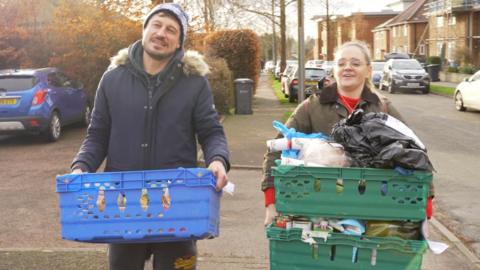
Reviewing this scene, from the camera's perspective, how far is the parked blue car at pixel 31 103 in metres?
11.4

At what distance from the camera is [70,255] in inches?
192

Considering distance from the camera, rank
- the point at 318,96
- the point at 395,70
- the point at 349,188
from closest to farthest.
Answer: the point at 349,188 < the point at 318,96 < the point at 395,70

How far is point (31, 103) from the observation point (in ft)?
37.7

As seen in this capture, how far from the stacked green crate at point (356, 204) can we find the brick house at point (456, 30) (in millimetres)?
39244

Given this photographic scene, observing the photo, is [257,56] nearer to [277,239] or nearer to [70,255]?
[70,255]

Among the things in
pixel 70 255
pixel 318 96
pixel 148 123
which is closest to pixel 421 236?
pixel 318 96

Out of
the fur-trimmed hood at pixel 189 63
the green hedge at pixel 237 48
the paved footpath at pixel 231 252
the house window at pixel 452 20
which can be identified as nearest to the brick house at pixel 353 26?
the house window at pixel 452 20

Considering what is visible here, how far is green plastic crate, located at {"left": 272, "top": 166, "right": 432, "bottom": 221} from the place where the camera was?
240 centimetres

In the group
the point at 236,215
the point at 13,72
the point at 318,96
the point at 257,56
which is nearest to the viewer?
the point at 318,96

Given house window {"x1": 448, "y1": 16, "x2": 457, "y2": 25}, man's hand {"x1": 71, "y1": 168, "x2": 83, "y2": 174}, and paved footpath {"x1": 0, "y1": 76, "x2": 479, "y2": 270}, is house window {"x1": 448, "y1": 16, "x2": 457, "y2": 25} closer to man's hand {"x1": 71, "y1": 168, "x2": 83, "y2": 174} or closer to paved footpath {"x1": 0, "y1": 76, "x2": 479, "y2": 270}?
paved footpath {"x1": 0, "y1": 76, "x2": 479, "y2": 270}

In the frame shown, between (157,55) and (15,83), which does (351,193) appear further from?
(15,83)

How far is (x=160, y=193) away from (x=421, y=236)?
1.15 metres

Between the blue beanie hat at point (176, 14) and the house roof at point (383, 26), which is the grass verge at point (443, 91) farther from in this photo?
the house roof at point (383, 26)

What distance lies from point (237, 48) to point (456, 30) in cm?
3037
